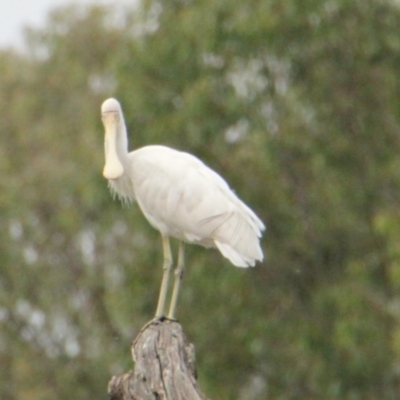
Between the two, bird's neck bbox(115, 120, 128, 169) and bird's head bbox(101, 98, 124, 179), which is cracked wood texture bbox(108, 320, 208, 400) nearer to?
bird's head bbox(101, 98, 124, 179)

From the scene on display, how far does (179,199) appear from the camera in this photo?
48.3 feet

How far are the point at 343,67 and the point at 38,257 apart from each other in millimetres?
13586

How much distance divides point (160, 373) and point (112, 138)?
3.40 metres

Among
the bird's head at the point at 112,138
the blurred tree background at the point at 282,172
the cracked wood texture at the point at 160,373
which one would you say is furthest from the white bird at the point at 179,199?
the blurred tree background at the point at 282,172

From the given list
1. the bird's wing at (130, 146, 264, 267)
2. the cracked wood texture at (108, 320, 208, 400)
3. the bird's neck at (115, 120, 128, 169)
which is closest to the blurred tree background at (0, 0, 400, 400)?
the bird's neck at (115, 120, 128, 169)

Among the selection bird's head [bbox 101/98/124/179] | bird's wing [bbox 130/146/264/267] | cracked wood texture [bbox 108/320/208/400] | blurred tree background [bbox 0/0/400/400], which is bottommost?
cracked wood texture [bbox 108/320/208/400]

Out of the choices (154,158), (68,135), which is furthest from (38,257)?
(154,158)

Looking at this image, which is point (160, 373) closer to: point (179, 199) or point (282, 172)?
point (179, 199)

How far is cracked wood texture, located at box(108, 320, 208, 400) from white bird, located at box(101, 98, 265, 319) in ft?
5.76

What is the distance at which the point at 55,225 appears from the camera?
130 feet

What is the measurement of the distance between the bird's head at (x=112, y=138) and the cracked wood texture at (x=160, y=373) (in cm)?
251

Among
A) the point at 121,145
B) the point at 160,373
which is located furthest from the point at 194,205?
the point at 160,373

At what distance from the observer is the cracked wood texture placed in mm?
11695

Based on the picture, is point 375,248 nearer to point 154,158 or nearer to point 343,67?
point 343,67
